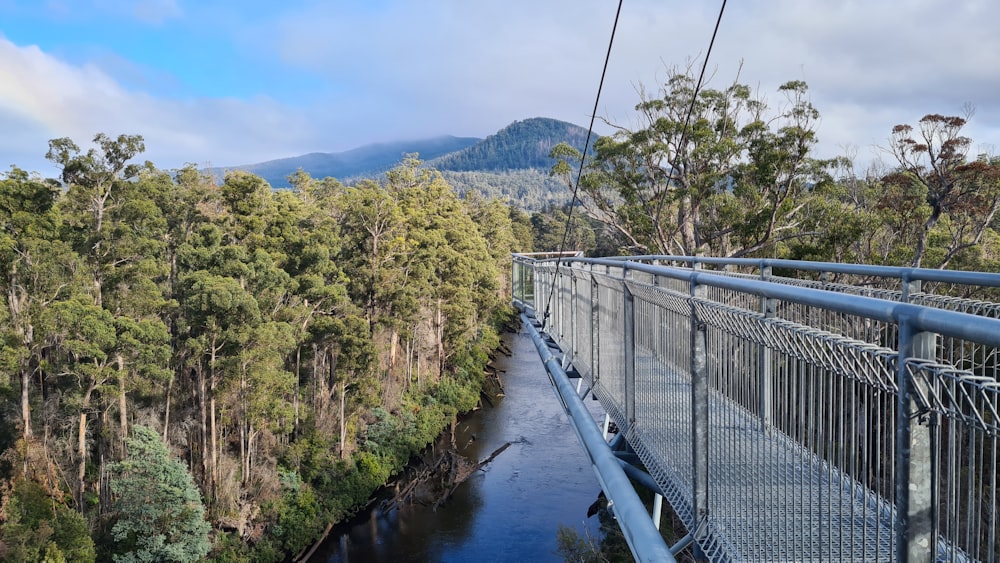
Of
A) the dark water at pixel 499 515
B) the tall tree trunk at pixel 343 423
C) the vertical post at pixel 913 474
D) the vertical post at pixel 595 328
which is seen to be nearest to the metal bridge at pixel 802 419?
the vertical post at pixel 913 474

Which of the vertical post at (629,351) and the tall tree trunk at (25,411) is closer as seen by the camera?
the vertical post at (629,351)

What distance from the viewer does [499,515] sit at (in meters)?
19.1

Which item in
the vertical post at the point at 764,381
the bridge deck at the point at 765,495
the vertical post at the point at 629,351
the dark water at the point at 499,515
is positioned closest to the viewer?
the bridge deck at the point at 765,495

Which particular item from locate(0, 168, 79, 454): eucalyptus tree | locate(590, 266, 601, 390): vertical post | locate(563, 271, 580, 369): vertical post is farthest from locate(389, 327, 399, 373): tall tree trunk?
locate(590, 266, 601, 390): vertical post

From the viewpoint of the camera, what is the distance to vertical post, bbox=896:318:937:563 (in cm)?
144

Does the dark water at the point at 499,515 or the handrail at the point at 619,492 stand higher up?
the handrail at the point at 619,492

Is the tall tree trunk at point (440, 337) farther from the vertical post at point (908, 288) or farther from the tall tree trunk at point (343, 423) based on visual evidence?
the vertical post at point (908, 288)

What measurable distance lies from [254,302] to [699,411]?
53.6 ft

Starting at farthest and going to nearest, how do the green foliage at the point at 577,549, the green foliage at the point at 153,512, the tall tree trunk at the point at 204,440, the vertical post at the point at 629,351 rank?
the tall tree trunk at the point at 204,440 → the green foliage at the point at 153,512 → the green foliage at the point at 577,549 → the vertical post at the point at 629,351

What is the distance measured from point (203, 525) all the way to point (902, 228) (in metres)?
20.8

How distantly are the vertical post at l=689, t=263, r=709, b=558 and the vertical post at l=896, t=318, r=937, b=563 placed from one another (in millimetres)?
1329

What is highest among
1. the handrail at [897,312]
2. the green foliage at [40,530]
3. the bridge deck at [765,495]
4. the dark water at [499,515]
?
the handrail at [897,312]

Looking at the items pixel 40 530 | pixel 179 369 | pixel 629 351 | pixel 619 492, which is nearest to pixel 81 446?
pixel 40 530

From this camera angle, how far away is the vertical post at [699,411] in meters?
2.81
